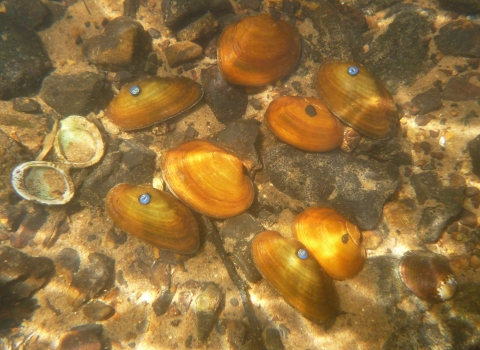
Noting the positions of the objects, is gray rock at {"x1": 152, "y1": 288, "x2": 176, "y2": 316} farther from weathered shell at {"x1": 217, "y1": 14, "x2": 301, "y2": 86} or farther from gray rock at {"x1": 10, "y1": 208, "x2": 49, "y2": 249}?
weathered shell at {"x1": 217, "y1": 14, "x2": 301, "y2": 86}

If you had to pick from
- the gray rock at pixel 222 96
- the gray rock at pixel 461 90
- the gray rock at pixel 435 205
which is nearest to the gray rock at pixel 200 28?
the gray rock at pixel 222 96

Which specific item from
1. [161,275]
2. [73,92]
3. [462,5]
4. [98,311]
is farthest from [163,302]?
[462,5]

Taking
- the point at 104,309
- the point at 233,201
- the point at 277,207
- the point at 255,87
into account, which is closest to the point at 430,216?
the point at 277,207

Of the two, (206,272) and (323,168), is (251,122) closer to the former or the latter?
(323,168)

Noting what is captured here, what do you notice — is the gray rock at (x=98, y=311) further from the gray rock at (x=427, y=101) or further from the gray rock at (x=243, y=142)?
the gray rock at (x=427, y=101)

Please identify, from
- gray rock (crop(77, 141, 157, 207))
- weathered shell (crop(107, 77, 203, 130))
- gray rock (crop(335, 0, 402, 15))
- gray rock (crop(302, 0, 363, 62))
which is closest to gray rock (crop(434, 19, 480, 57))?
gray rock (crop(335, 0, 402, 15))

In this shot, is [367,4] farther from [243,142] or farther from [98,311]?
[98,311]
